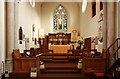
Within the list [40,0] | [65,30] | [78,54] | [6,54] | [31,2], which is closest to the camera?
[6,54]

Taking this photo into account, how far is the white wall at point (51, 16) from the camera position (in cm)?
2194

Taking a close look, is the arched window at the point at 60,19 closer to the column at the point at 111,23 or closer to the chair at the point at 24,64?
the chair at the point at 24,64

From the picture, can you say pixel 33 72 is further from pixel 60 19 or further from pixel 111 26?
pixel 60 19

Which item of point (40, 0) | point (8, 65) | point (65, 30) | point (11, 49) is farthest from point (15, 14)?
point (65, 30)

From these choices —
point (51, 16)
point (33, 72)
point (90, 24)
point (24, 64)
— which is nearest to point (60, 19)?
point (51, 16)

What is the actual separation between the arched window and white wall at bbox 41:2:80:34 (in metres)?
0.36

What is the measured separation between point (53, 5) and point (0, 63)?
13.5m

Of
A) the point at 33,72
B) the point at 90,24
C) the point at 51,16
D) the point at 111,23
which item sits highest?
the point at 51,16

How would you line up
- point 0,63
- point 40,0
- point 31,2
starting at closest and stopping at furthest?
point 0,63 < point 31,2 < point 40,0

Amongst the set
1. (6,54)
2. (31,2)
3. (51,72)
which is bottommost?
(51,72)

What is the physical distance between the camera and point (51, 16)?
22141 mm

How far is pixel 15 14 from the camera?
1041cm

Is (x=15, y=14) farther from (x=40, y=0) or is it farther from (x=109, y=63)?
(x=40, y=0)

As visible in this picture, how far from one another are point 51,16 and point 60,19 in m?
0.89
